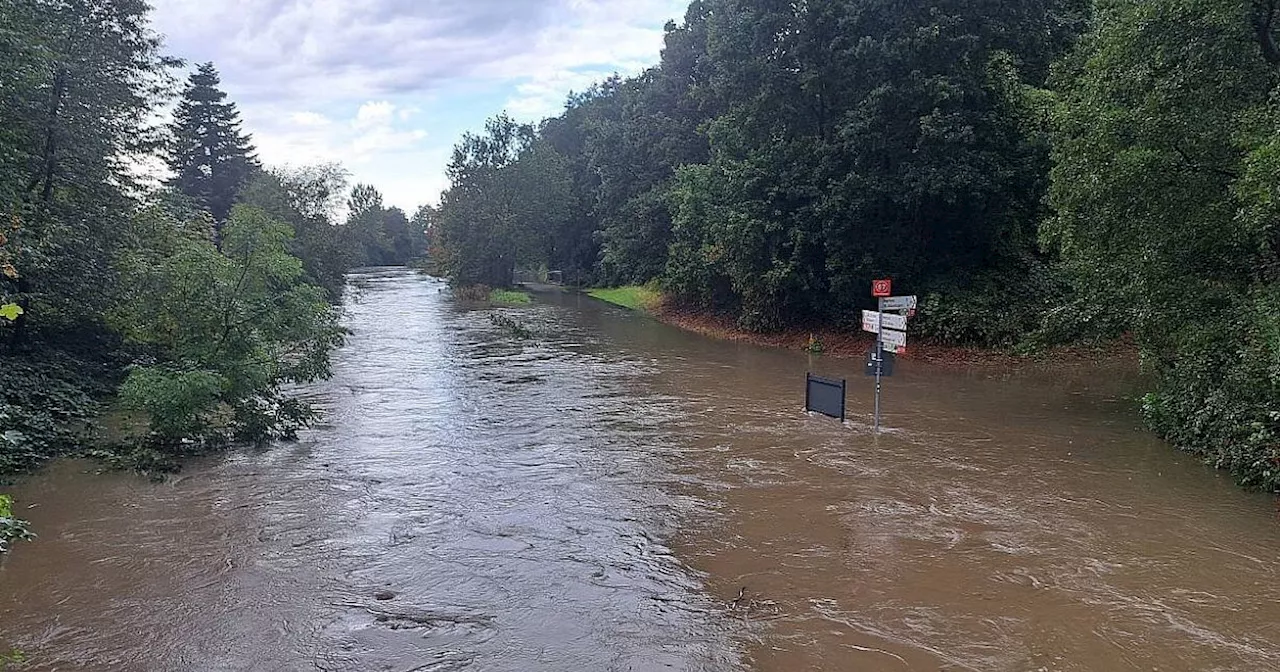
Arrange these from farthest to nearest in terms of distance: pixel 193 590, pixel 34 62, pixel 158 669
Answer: pixel 34 62
pixel 193 590
pixel 158 669

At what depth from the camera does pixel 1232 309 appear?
10008 millimetres

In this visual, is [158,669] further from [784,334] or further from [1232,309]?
[784,334]

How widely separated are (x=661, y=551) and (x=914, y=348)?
1463 cm

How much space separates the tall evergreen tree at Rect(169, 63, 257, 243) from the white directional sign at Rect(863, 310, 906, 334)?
4255cm

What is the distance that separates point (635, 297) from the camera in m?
42.2

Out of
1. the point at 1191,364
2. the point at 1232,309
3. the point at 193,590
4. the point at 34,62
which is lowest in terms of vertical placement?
the point at 193,590

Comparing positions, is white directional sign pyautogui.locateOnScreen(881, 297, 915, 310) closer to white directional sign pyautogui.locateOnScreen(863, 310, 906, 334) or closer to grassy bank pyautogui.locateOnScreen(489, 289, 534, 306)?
white directional sign pyautogui.locateOnScreen(863, 310, 906, 334)

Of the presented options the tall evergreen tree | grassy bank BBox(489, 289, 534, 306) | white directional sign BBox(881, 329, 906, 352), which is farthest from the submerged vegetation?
the tall evergreen tree

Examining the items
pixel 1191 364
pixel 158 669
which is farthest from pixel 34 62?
pixel 1191 364

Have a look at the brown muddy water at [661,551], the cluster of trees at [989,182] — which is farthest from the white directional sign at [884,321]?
the cluster of trees at [989,182]

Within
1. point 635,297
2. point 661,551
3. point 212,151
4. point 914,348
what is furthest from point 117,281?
point 212,151

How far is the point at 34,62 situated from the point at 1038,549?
13.8 meters

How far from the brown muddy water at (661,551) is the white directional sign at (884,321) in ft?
5.16

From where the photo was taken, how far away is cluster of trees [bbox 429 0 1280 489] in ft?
32.7
